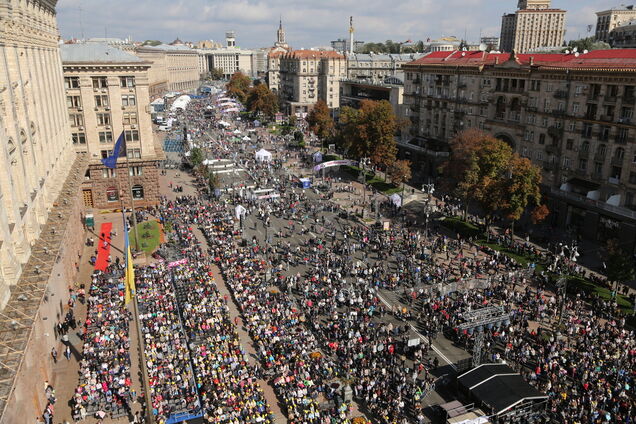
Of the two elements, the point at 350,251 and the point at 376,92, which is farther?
the point at 376,92

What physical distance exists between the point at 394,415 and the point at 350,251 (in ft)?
85.2

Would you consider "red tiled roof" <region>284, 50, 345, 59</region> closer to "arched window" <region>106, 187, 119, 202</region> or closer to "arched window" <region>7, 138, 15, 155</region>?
"arched window" <region>106, 187, 119, 202</region>

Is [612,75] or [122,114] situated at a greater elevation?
[612,75]

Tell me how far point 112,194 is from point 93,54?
59.4ft

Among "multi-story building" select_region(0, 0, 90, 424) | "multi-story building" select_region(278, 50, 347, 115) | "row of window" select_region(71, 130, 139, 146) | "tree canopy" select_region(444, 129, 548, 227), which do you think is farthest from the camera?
"multi-story building" select_region(278, 50, 347, 115)

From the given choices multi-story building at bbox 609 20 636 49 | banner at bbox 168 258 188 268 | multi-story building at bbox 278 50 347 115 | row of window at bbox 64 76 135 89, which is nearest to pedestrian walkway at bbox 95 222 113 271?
banner at bbox 168 258 188 268

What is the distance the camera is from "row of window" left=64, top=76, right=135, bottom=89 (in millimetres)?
65500

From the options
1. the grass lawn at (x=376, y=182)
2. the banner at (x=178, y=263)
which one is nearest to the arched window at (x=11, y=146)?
the banner at (x=178, y=263)

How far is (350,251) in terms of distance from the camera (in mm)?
55094

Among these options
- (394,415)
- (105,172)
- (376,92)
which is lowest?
(394,415)

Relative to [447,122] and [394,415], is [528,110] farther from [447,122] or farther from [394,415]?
[394,415]

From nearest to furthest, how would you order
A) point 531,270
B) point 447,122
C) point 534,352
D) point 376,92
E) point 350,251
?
point 534,352, point 531,270, point 350,251, point 447,122, point 376,92

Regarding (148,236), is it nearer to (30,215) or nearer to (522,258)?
(30,215)

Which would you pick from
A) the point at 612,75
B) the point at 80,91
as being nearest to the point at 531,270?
the point at 612,75
